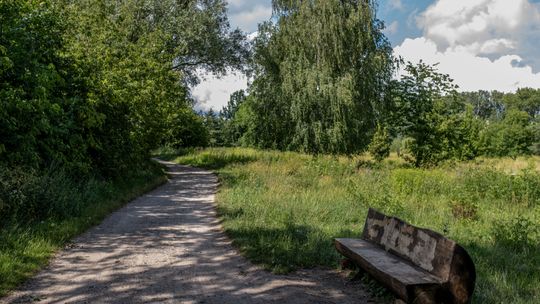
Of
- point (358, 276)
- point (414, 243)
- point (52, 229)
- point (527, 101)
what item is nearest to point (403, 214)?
point (358, 276)

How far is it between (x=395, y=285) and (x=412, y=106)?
Result: 17.3 meters

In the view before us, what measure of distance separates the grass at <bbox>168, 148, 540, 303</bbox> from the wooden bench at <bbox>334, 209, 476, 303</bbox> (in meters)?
0.82

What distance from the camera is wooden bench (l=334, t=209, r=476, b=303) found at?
3.97 m

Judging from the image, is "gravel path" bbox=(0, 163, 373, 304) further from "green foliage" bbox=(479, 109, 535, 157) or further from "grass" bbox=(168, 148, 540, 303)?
"green foliage" bbox=(479, 109, 535, 157)

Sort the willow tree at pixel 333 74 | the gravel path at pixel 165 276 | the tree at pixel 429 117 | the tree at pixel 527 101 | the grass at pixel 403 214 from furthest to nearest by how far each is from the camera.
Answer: the tree at pixel 527 101
the willow tree at pixel 333 74
the tree at pixel 429 117
the grass at pixel 403 214
the gravel path at pixel 165 276

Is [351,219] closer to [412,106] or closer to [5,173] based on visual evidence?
[5,173]

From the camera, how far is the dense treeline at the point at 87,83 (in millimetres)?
8859

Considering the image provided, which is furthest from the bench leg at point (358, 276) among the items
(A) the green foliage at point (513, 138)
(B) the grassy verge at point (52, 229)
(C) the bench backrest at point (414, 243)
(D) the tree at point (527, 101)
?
(D) the tree at point (527, 101)

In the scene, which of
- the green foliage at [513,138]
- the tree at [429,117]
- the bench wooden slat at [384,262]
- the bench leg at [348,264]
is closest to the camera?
the bench wooden slat at [384,262]

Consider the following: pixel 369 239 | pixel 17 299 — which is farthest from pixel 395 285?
pixel 17 299

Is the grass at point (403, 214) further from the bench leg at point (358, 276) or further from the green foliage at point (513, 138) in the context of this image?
the green foliage at point (513, 138)

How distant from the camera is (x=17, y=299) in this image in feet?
15.5

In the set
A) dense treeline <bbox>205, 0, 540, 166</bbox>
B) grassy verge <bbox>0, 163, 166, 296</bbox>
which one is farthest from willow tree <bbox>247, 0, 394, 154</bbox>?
grassy verge <bbox>0, 163, 166, 296</bbox>

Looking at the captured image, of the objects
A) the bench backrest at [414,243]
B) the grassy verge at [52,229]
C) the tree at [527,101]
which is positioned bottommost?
the grassy verge at [52,229]
